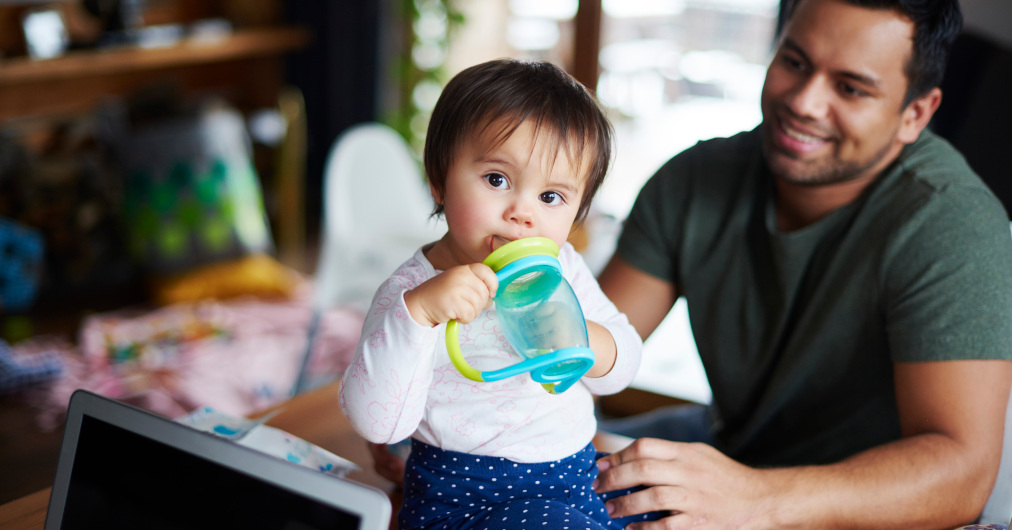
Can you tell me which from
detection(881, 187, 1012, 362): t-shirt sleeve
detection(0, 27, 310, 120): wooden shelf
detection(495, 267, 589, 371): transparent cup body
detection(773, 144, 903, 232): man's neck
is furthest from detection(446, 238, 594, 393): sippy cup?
detection(0, 27, 310, 120): wooden shelf

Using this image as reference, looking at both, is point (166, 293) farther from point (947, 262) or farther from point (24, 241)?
point (947, 262)

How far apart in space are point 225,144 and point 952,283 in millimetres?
2992

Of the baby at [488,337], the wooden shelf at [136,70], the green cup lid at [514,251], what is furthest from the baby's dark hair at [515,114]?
the wooden shelf at [136,70]

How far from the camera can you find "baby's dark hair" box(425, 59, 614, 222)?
840 millimetres

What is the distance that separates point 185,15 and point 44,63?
3.23 ft

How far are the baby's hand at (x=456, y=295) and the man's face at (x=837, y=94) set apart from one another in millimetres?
788

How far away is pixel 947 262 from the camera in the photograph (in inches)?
45.9

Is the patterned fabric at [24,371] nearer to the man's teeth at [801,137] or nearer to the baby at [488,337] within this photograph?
the baby at [488,337]

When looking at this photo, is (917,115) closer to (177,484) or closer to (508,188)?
(508,188)

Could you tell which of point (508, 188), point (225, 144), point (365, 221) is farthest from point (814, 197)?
point (225, 144)

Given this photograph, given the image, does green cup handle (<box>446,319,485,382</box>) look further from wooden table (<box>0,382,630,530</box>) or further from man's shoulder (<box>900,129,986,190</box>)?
man's shoulder (<box>900,129,986,190</box>)

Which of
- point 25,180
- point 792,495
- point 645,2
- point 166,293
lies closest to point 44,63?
point 25,180

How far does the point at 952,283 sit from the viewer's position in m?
1.15

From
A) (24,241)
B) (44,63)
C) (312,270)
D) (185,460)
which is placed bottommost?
(312,270)
